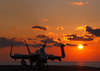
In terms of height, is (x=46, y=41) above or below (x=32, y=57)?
above

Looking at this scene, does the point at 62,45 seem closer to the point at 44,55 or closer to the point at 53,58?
the point at 53,58

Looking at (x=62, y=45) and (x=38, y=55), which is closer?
(x=38, y=55)

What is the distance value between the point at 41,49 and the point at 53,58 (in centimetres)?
952

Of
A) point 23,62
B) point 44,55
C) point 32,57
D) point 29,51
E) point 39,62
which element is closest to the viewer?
point 44,55

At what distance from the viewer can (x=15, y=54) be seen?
1850 inches

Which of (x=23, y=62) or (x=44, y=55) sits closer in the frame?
(x=44, y=55)

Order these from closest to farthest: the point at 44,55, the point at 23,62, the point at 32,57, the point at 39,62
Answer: the point at 44,55 → the point at 39,62 → the point at 32,57 → the point at 23,62

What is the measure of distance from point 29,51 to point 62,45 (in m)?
12.2

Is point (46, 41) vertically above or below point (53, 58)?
above

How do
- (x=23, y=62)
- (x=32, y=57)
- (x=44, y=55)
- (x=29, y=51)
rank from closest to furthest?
1. (x=44, y=55)
2. (x=32, y=57)
3. (x=23, y=62)
4. (x=29, y=51)

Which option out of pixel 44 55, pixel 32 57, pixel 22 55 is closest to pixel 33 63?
pixel 32 57

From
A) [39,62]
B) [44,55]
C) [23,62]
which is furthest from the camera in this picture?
[23,62]

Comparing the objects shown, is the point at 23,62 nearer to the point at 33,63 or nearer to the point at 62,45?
the point at 33,63

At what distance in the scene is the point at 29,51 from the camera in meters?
51.8
